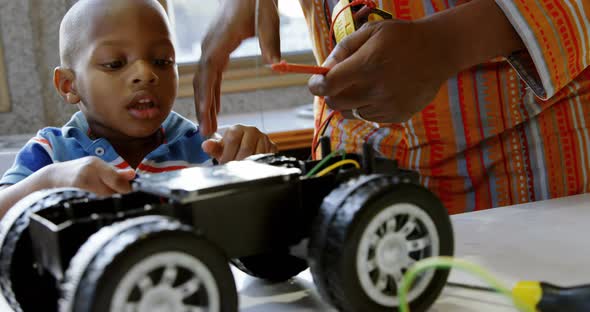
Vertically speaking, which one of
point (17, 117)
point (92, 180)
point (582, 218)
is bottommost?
point (582, 218)

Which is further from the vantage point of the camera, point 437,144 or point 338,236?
point 437,144

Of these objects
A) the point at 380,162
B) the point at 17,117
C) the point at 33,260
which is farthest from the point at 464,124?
the point at 17,117

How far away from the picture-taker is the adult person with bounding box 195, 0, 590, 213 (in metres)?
0.62

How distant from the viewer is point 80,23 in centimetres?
103

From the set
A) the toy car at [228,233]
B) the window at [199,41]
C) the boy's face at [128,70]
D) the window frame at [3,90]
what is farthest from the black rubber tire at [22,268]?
the window at [199,41]

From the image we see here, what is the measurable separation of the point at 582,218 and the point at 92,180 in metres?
0.54

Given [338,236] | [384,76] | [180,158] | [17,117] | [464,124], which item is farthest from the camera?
[17,117]

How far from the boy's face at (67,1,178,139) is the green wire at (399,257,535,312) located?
69cm

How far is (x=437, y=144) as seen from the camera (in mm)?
886

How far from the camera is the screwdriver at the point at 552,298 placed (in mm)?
372

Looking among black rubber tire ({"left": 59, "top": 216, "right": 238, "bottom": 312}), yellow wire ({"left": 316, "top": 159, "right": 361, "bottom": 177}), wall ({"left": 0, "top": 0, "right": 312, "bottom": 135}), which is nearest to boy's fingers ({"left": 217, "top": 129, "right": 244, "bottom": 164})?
yellow wire ({"left": 316, "top": 159, "right": 361, "bottom": 177})

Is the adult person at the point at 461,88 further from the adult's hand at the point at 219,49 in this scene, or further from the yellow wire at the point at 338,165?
the yellow wire at the point at 338,165

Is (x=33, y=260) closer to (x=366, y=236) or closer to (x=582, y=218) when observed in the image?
(x=366, y=236)

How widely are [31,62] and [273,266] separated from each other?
5.65 feet
